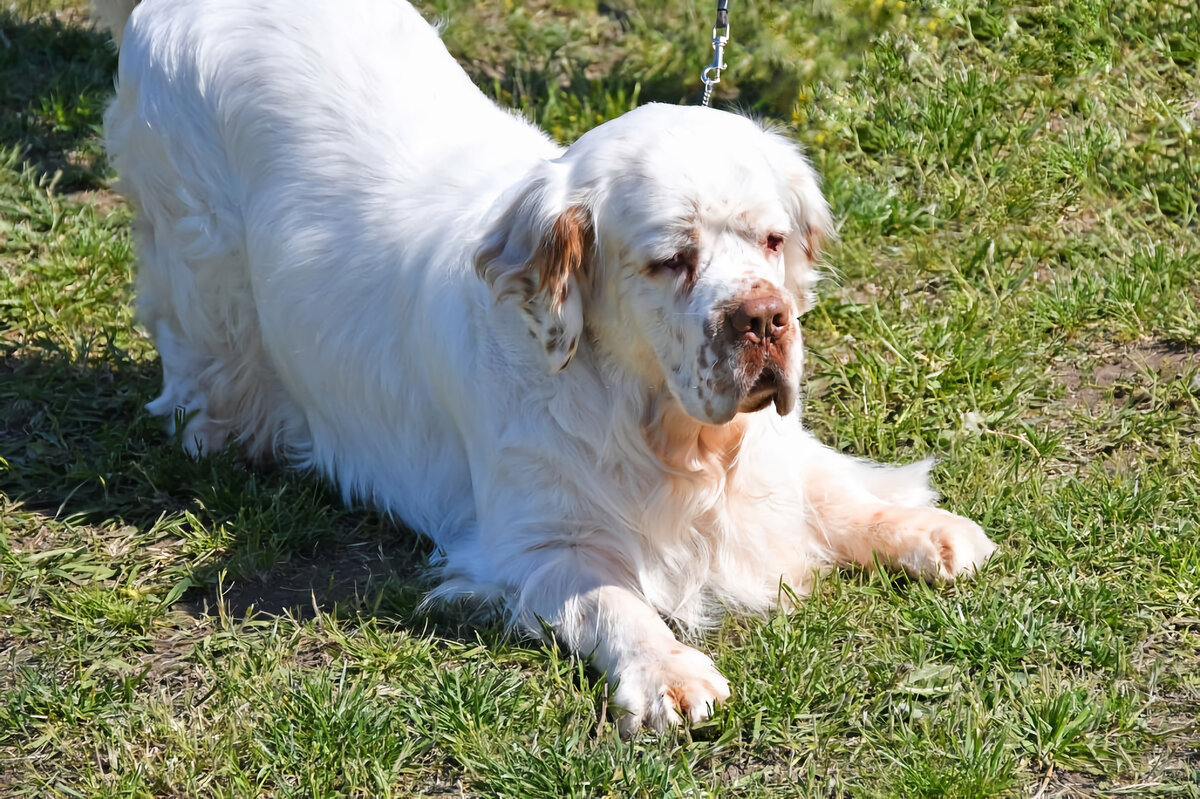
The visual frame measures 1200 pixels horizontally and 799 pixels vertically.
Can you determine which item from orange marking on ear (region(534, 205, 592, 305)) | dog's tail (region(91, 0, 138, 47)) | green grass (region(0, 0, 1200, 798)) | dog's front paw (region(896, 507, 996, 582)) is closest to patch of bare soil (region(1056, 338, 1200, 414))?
green grass (region(0, 0, 1200, 798))

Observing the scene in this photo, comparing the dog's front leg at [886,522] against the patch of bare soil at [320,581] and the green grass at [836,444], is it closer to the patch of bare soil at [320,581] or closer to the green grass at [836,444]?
the green grass at [836,444]

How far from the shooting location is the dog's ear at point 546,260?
302 cm

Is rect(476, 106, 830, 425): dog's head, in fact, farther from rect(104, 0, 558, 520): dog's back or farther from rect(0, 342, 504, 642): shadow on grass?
rect(0, 342, 504, 642): shadow on grass

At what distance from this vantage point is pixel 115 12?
475 centimetres

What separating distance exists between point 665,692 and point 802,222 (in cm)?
120

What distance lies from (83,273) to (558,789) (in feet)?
10.2

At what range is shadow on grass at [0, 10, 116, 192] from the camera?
5527mm

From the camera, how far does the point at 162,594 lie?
136 inches

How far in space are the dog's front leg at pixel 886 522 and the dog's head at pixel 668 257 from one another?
56 centimetres

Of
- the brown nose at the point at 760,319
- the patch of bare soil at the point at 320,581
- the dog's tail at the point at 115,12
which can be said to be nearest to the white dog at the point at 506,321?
the brown nose at the point at 760,319

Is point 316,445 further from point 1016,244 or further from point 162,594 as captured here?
point 1016,244

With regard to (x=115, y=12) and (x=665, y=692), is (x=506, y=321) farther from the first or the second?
(x=115, y=12)

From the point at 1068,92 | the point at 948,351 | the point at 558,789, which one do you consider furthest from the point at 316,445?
the point at 1068,92

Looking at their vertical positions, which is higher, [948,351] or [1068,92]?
[1068,92]
